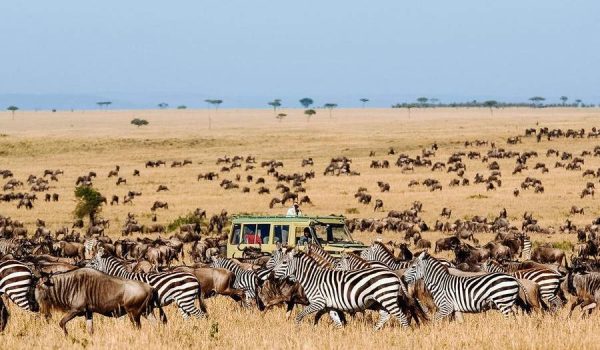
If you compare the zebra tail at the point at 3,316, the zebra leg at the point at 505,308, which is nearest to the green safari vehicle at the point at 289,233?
the zebra leg at the point at 505,308

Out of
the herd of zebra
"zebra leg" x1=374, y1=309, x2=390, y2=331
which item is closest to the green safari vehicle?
the herd of zebra

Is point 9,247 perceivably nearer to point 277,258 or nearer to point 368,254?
point 368,254

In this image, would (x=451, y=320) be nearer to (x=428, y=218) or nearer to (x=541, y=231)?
(x=541, y=231)

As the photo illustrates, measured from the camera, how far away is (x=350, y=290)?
14969 mm

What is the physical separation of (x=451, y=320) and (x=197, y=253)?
46.1 feet

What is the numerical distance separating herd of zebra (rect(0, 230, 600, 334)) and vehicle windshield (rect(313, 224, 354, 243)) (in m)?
4.20

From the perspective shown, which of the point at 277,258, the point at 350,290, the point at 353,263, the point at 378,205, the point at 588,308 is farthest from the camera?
the point at 378,205

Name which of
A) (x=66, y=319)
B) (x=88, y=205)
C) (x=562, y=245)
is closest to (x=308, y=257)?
(x=66, y=319)

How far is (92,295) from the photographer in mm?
14406

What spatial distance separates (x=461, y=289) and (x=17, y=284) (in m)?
6.86

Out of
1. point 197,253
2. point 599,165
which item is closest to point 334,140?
point 599,165

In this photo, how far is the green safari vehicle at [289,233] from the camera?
22.1 m

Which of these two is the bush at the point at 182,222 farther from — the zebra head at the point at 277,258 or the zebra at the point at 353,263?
the zebra at the point at 353,263

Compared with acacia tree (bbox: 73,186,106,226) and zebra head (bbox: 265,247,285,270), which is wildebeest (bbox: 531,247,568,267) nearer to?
zebra head (bbox: 265,247,285,270)
